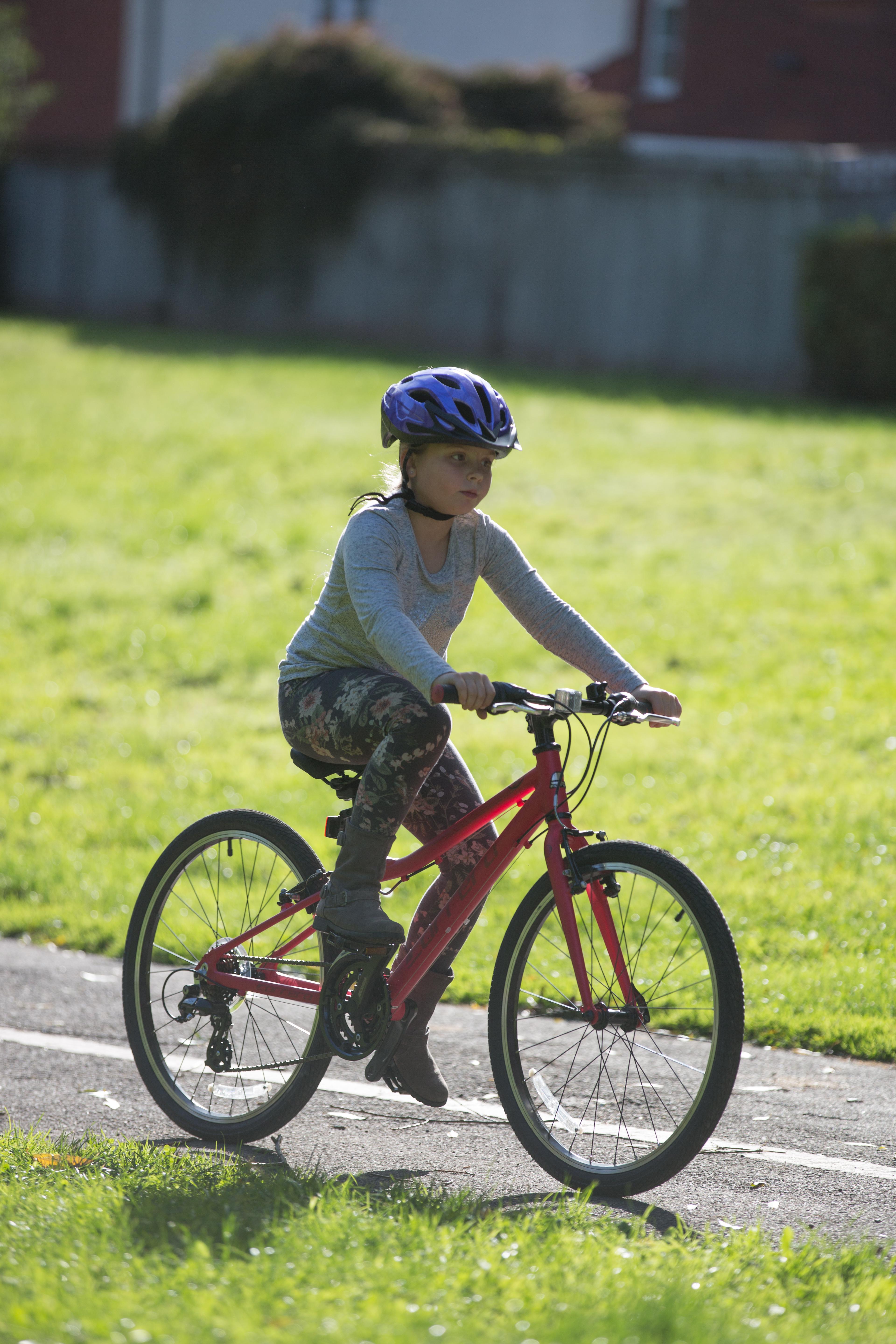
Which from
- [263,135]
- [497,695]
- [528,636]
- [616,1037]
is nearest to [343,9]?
[263,135]

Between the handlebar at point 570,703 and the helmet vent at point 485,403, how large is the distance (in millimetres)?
745

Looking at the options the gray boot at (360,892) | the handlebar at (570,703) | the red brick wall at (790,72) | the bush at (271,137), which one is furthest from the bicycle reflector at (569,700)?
the red brick wall at (790,72)

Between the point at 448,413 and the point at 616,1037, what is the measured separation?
168 cm

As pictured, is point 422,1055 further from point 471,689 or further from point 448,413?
point 448,413

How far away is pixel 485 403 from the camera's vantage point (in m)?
4.05

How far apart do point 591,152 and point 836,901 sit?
1617cm

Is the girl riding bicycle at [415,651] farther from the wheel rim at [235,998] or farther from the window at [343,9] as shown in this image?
the window at [343,9]

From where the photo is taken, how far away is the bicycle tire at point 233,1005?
433 centimetres

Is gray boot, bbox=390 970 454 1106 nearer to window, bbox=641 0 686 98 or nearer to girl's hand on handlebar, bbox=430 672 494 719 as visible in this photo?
girl's hand on handlebar, bbox=430 672 494 719

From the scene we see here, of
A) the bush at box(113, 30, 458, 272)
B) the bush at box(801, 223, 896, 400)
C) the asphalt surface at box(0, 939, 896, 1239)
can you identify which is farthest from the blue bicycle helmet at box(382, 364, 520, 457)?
the bush at box(113, 30, 458, 272)

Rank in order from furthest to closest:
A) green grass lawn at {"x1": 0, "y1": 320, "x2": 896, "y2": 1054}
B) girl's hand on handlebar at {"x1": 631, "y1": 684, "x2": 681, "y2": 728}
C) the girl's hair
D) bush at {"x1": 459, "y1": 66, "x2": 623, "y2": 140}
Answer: bush at {"x1": 459, "y1": 66, "x2": 623, "y2": 140} → green grass lawn at {"x1": 0, "y1": 320, "x2": 896, "y2": 1054} → the girl's hair → girl's hand on handlebar at {"x1": 631, "y1": 684, "x2": 681, "y2": 728}

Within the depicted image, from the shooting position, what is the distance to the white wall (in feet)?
104

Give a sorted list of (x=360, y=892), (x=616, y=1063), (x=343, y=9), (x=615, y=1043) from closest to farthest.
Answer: (x=360, y=892)
(x=615, y=1043)
(x=616, y=1063)
(x=343, y=9)

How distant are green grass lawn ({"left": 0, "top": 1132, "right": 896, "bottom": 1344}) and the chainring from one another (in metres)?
0.39
